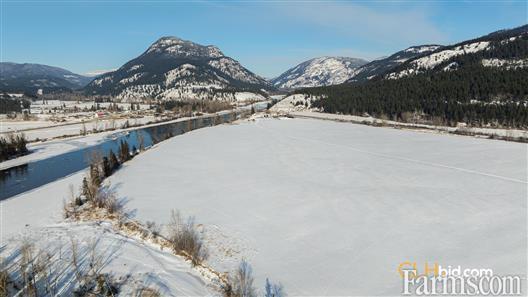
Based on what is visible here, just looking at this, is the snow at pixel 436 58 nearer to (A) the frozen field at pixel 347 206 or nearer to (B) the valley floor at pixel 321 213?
(A) the frozen field at pixel 347 206

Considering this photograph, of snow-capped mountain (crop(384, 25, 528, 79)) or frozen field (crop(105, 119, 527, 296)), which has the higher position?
snow-capped mountain (crop(384, 25, 528, 79))

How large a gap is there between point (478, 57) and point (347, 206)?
410 feet

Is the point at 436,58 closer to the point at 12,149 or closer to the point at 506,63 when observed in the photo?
the point at 506,63

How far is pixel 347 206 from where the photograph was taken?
26.1 metres

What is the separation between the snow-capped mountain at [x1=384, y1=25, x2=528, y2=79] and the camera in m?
112

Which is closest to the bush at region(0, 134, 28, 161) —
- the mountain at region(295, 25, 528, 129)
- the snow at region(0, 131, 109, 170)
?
the snow at region(0, 131, 109, 170)

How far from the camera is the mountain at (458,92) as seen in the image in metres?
79.3

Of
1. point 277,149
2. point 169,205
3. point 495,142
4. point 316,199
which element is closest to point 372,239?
point 316,199

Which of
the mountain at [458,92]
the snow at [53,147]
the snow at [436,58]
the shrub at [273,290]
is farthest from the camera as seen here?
the snow at [436,58]

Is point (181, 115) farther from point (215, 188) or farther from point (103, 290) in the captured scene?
point (103, 290)

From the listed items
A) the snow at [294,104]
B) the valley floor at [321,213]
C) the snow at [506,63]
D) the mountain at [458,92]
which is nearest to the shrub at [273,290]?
the valley floor at [321,213]

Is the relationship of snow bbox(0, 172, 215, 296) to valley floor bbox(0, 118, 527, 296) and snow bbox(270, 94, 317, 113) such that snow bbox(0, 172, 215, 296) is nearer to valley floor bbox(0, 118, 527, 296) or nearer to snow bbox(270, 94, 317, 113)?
valley floor bbox(0, 118, 527, 296)

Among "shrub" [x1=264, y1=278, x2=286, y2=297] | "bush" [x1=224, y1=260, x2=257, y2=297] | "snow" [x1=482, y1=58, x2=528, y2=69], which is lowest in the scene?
"shrub" [x1=264, y1=278, x2=286, y2=297]

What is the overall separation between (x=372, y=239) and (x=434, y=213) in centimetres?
641
